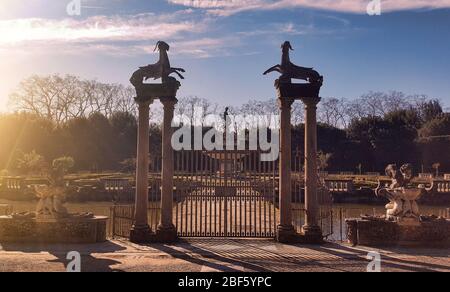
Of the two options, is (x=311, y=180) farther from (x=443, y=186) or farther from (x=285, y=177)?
(x=443, y=186)

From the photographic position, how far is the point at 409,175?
10680 millimetres

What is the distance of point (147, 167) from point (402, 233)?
7.02 m

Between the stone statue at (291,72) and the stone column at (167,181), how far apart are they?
9.82ft

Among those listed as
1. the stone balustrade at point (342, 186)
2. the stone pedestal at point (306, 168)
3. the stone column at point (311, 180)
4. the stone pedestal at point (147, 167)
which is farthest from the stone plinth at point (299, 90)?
the stone balustrade at point (342, 186)

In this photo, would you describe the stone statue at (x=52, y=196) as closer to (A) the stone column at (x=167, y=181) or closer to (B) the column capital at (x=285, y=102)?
(A) the stone column at (x=167, y=181)

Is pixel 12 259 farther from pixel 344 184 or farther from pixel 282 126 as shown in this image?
pixel 344 184

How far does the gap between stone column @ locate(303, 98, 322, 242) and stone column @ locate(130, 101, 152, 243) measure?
4.43 meters

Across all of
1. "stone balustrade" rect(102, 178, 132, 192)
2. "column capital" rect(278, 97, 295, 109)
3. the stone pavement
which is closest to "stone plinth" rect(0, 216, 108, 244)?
the stone pavement

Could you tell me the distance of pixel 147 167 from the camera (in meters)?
11.4

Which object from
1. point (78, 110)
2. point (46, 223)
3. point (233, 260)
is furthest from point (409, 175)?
point (78, 110)

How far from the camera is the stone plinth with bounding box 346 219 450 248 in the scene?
10422mm

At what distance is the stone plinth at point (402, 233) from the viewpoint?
34.2 ft

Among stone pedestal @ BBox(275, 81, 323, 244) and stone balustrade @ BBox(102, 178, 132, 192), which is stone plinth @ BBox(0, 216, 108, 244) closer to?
stone pedestal @ BBox(275, 81, 323, 244)
